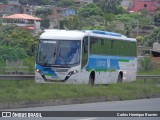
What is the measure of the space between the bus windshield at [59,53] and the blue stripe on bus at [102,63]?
137 cm

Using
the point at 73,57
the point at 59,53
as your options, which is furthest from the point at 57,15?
the point at 59,53

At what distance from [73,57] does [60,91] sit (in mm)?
7052

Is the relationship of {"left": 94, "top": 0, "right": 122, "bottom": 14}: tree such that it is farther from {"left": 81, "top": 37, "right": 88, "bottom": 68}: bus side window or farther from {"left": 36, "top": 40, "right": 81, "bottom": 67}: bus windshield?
{"left": 36, "top": 40, "right": 81, "bottom": 67}: bus windshield

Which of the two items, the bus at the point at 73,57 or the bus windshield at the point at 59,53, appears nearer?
the bus at the point at 73,57

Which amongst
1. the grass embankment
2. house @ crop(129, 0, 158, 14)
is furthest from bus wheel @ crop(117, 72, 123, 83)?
house @ crop(129, 0, 158, 14)

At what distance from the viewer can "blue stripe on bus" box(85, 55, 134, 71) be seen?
31.9 meters

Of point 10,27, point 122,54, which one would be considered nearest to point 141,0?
point 10,27

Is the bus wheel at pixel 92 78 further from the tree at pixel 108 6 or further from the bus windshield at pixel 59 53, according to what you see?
the tree at pixel 108 6

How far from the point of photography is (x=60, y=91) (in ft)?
76.3

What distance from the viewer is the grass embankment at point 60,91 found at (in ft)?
68.5

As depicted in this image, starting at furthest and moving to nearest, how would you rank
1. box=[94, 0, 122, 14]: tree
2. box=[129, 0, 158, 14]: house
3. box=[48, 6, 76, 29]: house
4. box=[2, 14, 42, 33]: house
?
1. box=[129, 0, 158, 14]: house
2. box=[94, 0, 122, 14]: tree
3. box=[48, 6, 76, 29]: house
4. box=[2, 14, 42, 33]: house

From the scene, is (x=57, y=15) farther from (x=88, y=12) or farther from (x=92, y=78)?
(x=92, y=78)

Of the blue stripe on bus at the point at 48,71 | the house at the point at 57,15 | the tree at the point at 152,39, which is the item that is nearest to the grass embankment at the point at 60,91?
the blue stripe on bus at the point at 48,71

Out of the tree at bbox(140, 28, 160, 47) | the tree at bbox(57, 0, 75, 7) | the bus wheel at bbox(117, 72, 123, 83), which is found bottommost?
the tree at bbox(57, 0, 75, 7)
